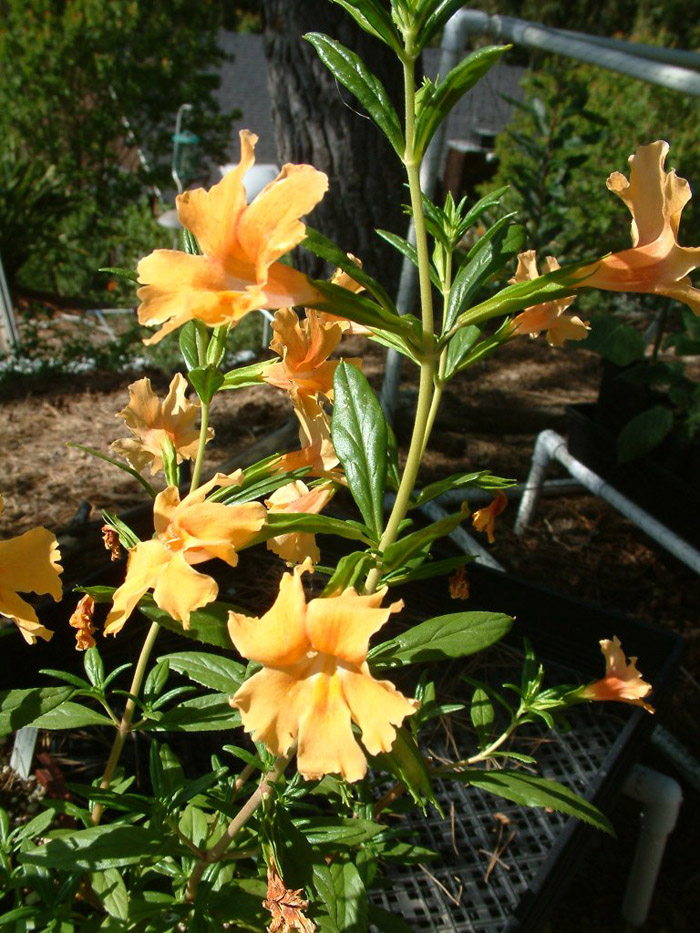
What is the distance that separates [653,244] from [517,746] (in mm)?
1283

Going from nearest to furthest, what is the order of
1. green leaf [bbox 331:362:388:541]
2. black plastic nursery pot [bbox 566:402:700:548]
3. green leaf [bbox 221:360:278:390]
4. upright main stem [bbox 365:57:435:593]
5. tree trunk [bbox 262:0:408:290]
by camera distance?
1. upright main stem [bbox 365:57:435:593]
2. green leaf [bbox 331:362:388:541]
3. green leaf [bbox 221:360:278:390]
4. black plastic nursery pot [bbox 566:402:700:548]
5. tree trunk [bbox 262:0:408:290]

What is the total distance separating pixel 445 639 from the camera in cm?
88

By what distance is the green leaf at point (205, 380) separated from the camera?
2.77 feet

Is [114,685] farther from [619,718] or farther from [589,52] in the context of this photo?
[589,52]

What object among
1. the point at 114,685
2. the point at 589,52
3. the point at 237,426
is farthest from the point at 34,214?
the point at 114,685

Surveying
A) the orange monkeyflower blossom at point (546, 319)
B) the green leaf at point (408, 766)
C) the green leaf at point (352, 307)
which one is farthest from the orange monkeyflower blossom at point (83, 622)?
the orange monkeyflower blossom at point (546, 319)

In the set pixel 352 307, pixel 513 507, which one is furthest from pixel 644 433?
pixel 352 307

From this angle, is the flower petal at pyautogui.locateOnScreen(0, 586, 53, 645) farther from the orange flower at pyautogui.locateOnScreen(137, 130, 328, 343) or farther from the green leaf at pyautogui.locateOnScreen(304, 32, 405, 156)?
the green leaf at pyautogui.locateOnScreen(304, 32, 405, 156)

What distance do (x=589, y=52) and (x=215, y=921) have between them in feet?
7.62

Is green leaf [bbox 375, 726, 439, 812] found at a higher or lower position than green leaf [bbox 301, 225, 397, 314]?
lower

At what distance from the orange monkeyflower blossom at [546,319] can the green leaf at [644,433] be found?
174 centimetres

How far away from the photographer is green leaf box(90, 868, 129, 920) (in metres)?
0.99

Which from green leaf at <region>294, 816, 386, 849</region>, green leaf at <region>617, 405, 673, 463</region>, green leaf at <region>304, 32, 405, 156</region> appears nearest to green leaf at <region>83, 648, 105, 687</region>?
green leaf at <region>294, 816, 386, 849</region>

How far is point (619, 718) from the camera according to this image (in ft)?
5.67
